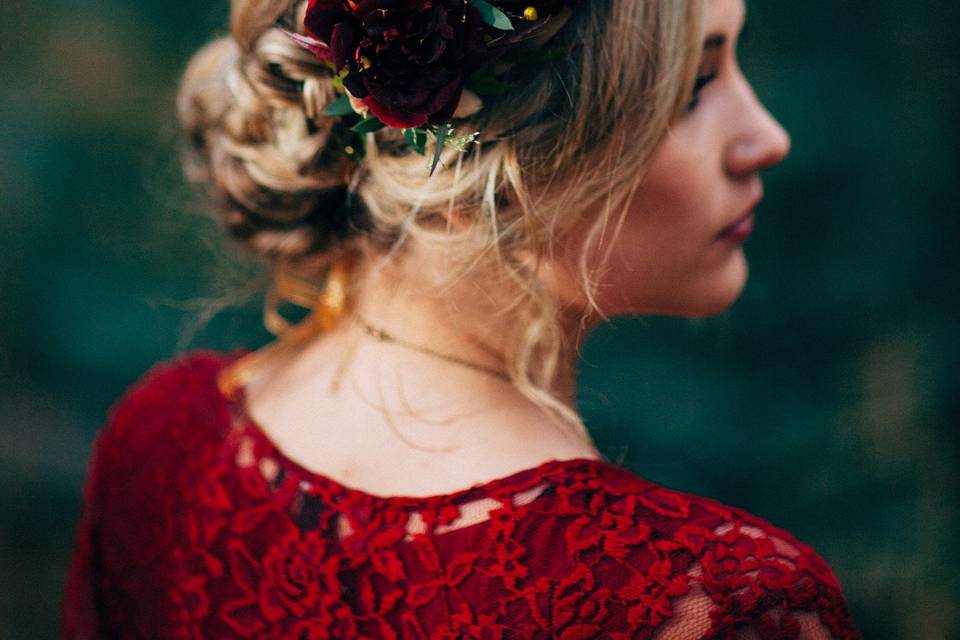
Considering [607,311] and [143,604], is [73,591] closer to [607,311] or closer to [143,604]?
[143,604]

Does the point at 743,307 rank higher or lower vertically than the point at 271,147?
lower

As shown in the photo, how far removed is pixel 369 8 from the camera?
0.77m

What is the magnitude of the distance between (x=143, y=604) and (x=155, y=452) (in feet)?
0.66

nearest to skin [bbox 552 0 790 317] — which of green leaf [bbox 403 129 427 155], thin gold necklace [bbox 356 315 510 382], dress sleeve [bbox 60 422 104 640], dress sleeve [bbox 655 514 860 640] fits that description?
thin gold necklace [bbox 356 315 510 382]

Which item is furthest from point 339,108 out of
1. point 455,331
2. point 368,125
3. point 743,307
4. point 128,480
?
point 743,307

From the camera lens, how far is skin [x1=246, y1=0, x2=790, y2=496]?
0.94 metres

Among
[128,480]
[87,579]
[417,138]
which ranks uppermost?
[417,138]

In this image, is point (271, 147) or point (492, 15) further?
point (271, 147)

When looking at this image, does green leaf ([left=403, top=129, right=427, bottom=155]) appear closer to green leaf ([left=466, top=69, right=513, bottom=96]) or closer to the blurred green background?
green leaf ([left=466, top=69, right=513, bottom=96])

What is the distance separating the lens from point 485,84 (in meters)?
0.84

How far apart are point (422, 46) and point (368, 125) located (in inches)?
4.7

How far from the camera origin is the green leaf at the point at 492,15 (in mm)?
785

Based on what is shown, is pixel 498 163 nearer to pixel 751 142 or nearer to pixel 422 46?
pixel 422 46

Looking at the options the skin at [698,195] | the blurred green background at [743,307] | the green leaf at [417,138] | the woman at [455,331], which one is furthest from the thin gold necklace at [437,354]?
the blurred green background at [743,307]
